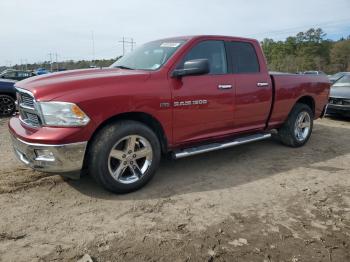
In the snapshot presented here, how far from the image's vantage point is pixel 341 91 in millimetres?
9688

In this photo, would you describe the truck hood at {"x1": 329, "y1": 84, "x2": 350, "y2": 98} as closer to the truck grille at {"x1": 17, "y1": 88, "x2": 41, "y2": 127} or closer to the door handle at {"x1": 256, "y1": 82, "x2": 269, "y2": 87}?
the door handle at {"x1": 256, "y1": 82, "x2": 269, "y2": 87}

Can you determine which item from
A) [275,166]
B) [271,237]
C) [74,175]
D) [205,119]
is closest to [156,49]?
[205,119]

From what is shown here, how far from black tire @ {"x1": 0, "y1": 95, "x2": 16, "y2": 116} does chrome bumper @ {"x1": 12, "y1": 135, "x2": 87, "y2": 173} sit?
22.1 ft

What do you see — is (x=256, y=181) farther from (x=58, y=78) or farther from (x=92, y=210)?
(x=58, y=78)

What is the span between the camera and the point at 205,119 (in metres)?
4.59

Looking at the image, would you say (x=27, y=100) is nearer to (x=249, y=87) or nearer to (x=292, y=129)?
(x=249, y=87)

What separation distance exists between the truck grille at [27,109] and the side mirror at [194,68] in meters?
1.66

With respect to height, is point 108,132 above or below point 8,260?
above

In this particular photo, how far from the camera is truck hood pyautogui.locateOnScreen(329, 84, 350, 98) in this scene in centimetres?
946

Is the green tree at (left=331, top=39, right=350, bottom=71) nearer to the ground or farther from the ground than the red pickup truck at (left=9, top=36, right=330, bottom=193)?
farther from the ground

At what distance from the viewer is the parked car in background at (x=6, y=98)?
948 cm

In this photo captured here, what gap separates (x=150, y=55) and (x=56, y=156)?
203 centimetres

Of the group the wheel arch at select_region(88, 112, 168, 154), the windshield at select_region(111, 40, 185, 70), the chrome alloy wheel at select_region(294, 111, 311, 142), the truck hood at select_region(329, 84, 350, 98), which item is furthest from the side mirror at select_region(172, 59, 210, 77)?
the truck hood at select_region(329, 84, 350, 98)

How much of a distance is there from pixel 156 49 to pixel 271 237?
9.67 ft
